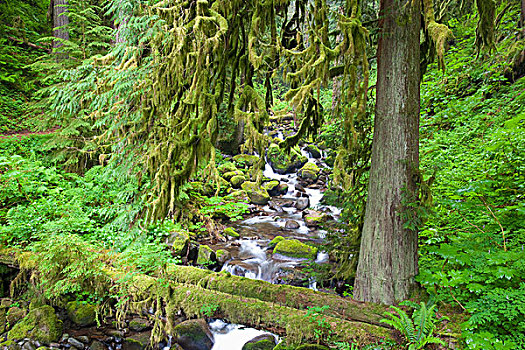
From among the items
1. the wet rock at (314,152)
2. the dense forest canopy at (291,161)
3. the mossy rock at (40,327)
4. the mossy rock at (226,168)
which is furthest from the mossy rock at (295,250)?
the wet rock at (314,152)

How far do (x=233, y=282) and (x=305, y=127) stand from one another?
284cm

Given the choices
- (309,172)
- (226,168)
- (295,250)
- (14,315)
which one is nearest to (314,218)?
(295,250)

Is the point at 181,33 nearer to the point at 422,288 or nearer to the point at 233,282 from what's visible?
the point at 233,282

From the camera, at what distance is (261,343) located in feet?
15.7

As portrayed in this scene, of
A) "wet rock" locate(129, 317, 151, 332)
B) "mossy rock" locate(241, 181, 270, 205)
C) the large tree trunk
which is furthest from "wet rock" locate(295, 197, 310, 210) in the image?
the large tree trunk

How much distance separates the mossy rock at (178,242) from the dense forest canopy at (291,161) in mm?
39

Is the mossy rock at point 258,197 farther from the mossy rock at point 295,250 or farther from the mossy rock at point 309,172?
the mossy rock at point 295,250

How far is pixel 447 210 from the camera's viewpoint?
15.1 ft

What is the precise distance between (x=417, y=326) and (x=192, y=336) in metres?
3.71

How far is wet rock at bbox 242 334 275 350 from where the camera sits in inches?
186

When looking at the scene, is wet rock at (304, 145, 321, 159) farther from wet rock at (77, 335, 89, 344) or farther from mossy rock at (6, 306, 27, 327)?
mossy rock at (6, 306, 27, 327)

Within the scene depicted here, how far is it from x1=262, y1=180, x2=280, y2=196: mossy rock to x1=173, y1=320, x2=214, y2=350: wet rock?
27.7ft

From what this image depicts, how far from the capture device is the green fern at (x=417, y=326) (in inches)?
118

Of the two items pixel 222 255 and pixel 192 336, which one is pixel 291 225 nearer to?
pixel 222 255
